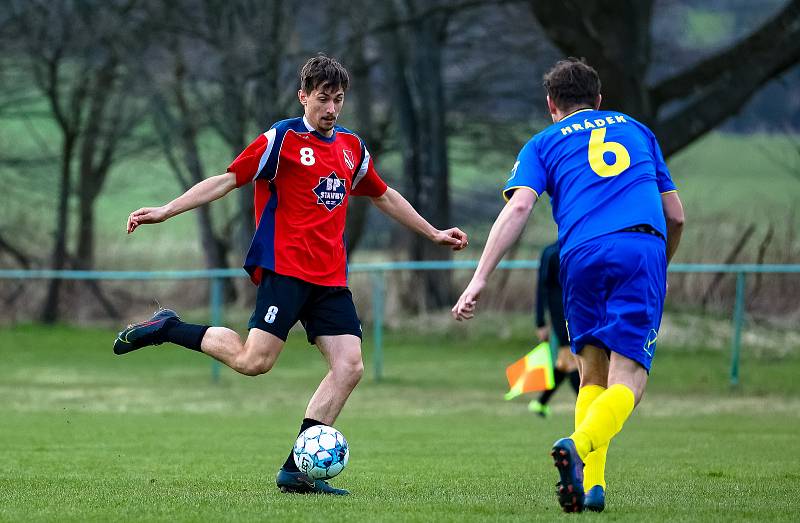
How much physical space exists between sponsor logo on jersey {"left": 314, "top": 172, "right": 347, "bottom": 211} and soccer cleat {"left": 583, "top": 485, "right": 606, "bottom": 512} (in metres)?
2.09

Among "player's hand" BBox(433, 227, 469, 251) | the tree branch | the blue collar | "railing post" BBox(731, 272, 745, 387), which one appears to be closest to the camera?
the blue collar

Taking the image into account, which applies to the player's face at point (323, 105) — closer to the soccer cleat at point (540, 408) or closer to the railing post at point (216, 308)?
the soccer cleat at point (540, 408)

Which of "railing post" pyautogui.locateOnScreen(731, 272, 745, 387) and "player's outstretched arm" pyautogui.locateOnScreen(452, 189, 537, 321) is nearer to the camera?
"player's outstretched arm" pyautogui.locateOnScreen(452, 189, 537, 321)

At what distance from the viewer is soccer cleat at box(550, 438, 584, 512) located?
5.61 m

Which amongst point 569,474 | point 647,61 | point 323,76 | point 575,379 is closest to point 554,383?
point 575,379

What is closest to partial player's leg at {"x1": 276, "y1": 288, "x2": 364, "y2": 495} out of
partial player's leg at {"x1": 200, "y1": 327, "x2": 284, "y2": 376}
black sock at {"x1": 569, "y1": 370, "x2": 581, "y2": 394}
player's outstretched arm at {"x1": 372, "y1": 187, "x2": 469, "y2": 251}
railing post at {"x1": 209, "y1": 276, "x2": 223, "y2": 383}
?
partial player's leg at {"x1": 200, "y1": 327, "x2": 284, "y2": 376}

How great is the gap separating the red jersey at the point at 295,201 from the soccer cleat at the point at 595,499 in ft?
6.11

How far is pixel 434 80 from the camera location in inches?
1037

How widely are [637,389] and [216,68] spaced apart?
2071 centimetres

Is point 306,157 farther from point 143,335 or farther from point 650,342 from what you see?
point 650,342

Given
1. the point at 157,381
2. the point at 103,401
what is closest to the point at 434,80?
the point at 157,381

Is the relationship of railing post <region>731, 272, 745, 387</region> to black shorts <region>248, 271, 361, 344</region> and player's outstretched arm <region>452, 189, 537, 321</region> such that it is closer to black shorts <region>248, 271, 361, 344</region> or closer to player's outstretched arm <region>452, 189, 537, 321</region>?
black shorts <region>248, 271, 361, 344</region>

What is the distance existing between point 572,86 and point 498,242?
2.81ft

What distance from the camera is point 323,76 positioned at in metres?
6.93
